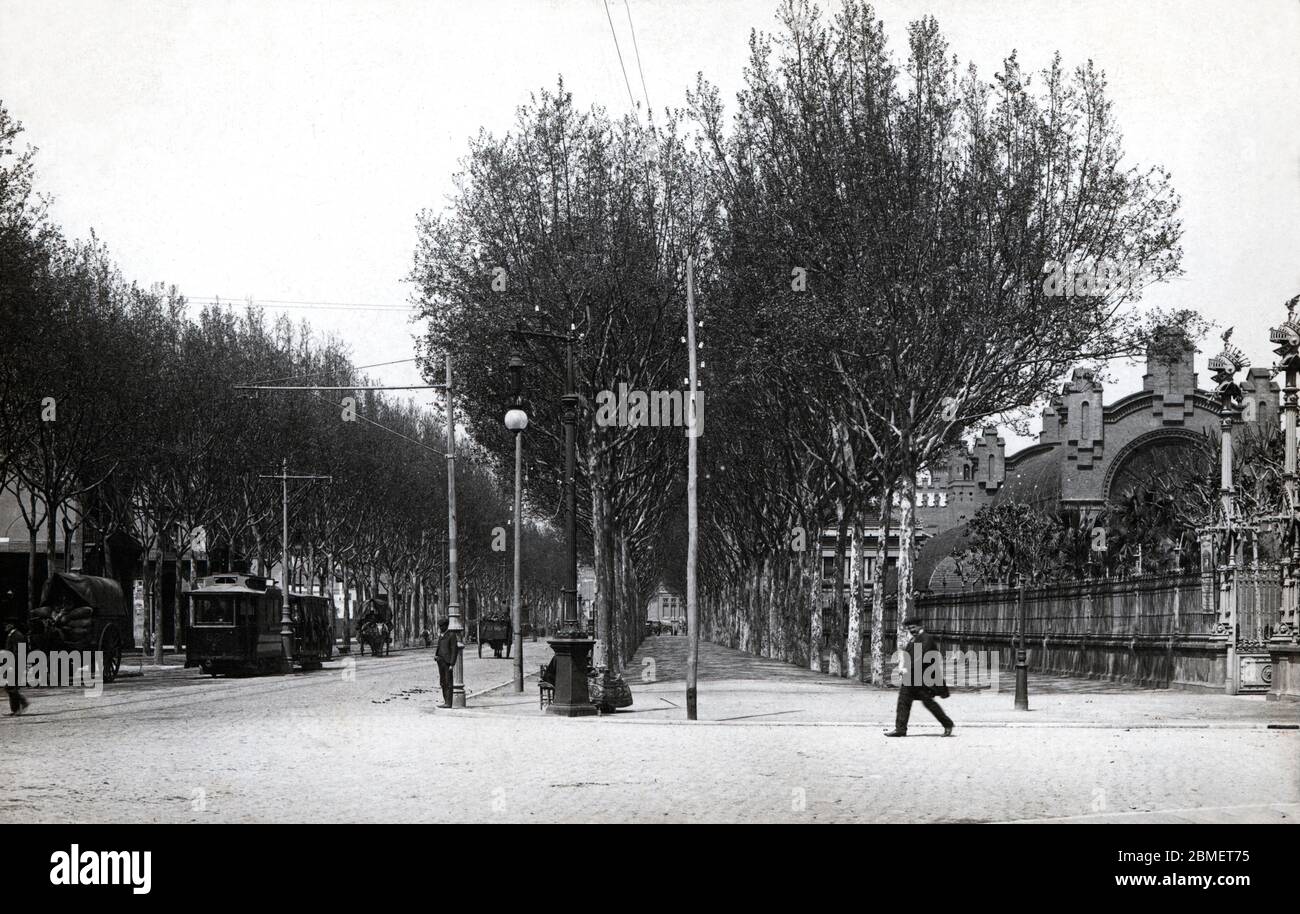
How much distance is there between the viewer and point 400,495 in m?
72.5

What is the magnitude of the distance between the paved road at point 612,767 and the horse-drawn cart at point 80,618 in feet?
16.5

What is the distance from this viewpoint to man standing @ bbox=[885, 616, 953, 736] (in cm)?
1895

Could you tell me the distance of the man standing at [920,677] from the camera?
19.0 m

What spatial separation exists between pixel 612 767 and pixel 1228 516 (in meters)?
16.2

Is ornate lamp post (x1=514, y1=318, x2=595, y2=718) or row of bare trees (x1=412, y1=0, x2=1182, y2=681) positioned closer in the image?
ornate lamp post (x1=514, y1=318, x2=595, y2=718)

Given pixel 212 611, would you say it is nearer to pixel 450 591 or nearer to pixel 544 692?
pixel 450 591

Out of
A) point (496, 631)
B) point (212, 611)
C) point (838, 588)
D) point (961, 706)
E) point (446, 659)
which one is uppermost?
point (838, 588)

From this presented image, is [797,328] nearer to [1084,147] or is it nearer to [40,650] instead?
[1084,147]

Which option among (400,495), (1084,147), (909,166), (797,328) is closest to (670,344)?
(797,328)

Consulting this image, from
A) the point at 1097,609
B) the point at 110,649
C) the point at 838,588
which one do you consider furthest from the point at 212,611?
the point at 1097,609

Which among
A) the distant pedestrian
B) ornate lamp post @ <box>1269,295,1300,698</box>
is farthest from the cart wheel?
ornate lamp post @ <box>1269,295,1300,698</box>

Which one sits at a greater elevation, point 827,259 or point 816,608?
point 827,259

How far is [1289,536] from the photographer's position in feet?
75.3

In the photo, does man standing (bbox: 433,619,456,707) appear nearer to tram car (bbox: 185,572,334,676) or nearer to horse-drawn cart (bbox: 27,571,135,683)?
horse-drawn cart (bbox: 27,571,135,683)
